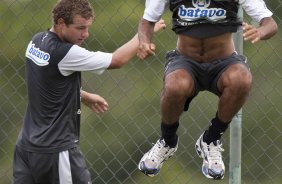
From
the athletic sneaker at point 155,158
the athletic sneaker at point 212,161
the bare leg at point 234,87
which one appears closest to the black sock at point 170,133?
the athletic sneaker at point 155,158

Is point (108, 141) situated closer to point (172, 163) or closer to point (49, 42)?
point (172, 163)

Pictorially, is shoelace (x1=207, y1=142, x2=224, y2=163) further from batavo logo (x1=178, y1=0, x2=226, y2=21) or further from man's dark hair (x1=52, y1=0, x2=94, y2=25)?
man's dark hair (x1=52, y1=0, x2=94, y2=25)

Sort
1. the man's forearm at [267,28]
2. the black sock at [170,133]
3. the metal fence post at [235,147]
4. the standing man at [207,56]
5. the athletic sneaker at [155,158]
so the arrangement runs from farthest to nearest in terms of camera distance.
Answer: the metal fence post at [235,147]
the athletic sneaker at [155,158]
the black sock at [170,133]
the standing man at [207,56]
the man's forearm at [267,28]

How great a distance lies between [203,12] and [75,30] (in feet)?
3.35

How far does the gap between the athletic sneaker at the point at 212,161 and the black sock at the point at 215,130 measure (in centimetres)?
3

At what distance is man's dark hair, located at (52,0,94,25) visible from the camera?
7.17m

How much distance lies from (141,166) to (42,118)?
792 mm

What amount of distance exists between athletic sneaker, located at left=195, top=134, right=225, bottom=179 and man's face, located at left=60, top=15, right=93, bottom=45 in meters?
1.17

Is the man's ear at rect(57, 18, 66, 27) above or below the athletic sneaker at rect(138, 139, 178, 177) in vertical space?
above

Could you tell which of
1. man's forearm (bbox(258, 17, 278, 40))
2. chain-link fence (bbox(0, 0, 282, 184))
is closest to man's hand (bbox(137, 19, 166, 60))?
man's forearm (bbox(258, 17, 278, 40))

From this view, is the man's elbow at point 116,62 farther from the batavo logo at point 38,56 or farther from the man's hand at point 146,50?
the man's hand at point 146,50

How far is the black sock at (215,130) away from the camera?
23.0ft

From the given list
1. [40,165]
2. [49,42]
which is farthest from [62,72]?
[40,165]

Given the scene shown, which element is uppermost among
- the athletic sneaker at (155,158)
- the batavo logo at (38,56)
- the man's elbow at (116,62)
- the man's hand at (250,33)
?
the batavo logo at (38,56)
